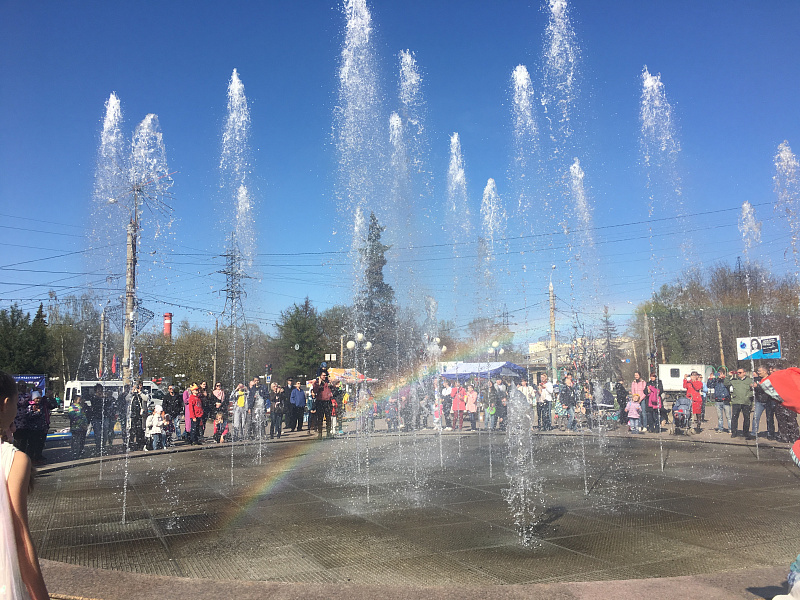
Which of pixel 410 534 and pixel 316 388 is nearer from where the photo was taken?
pixel 410 534

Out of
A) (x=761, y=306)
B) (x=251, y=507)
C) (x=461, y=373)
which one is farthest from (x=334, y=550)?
(x=761, y=306)

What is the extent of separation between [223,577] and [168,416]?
13.8m

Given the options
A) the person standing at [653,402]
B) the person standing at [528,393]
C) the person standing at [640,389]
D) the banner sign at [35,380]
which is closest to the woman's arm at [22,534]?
the person standing at [653,402]

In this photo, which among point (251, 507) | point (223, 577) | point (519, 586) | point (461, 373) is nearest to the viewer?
point (519, 586)

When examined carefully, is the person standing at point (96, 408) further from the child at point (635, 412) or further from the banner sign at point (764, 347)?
the banner sign at point (764, 347)

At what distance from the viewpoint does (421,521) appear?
698 centimetres

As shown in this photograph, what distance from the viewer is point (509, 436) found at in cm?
1853

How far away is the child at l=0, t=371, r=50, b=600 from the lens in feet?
7.47

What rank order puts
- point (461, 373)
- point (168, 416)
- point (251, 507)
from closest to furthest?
1. point (251, 507)
2. point (168, 416)
3. point (461, 373)

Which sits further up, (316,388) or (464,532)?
(316,388)

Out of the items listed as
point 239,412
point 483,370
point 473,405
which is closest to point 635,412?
point 473,405

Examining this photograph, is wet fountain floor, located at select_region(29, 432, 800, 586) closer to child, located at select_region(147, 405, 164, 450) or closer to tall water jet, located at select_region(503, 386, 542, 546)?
tall water jet, located at select_region(503, 386, 542, 546)

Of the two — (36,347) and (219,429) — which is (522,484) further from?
(36,347)

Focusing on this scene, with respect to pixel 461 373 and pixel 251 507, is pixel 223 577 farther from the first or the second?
pixel 461 373
